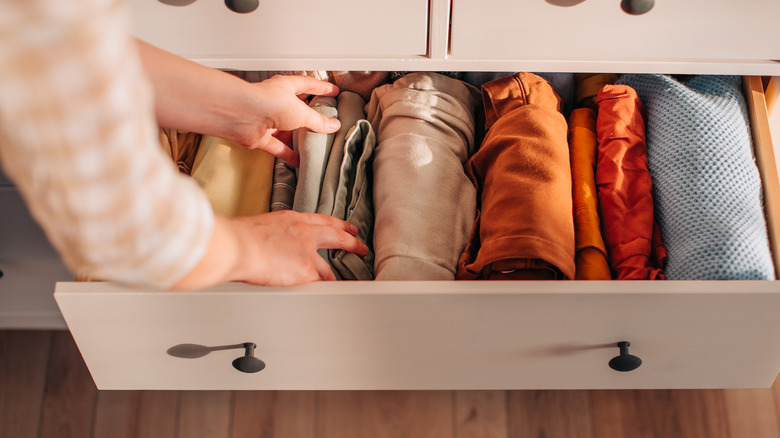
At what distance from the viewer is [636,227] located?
71 centimetres

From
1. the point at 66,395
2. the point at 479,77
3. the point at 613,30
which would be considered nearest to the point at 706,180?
the point at 613,30

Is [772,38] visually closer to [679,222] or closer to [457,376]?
[679,222]

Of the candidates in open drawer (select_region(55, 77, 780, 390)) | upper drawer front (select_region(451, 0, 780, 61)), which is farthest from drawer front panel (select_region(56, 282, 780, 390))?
upper drawer front (select_region(451, 0, 780, 61))

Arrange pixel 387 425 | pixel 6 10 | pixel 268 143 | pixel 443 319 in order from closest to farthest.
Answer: pixel 6 10 < pixel 443 319 < pixel 268 143 < pixel 387 425

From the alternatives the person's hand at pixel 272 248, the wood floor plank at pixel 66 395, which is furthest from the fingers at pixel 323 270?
the wood floor plank at pixel 66 395

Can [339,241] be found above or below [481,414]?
above

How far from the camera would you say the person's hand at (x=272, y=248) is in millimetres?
476

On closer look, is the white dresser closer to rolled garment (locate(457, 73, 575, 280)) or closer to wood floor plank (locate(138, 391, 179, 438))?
rolled garment (locate(457, 73, 575, 280))

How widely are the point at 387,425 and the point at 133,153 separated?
769mm

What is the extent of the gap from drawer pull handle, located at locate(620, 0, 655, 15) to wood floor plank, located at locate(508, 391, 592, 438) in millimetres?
598

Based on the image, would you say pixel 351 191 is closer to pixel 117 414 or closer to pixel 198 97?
pixel 198 97

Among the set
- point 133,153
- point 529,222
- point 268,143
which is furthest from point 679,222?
point 133,153

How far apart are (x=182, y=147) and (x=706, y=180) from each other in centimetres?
64

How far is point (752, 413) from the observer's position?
3.18ft
